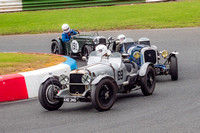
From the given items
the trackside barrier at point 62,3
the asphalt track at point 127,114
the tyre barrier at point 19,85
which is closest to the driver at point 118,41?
the asphalt track at point 127,114

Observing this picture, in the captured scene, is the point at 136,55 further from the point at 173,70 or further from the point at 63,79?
the point at 63,79

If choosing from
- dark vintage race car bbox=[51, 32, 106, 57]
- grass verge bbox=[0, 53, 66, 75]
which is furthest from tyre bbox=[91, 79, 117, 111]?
dark vintage race car bbox=[51, 32, 106, 57]

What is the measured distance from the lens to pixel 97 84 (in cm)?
834

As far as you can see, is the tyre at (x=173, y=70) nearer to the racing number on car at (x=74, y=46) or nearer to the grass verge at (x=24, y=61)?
the grass verge at (x=24, y=61)

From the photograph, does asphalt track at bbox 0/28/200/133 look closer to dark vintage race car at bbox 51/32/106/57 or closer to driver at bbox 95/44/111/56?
driver at bbox 95/44/111/56

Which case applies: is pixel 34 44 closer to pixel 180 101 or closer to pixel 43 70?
pixel 43 70

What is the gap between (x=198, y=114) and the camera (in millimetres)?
7832

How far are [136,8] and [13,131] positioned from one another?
735 inches

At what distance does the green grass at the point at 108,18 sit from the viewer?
70.0ft

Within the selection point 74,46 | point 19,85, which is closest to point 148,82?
point 19,85

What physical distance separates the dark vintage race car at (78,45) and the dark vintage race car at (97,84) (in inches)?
209

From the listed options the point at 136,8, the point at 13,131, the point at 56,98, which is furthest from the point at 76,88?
the point at 136,8

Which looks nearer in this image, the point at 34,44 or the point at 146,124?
the point at 146,124

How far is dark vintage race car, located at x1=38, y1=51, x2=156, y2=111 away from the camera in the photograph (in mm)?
8484
